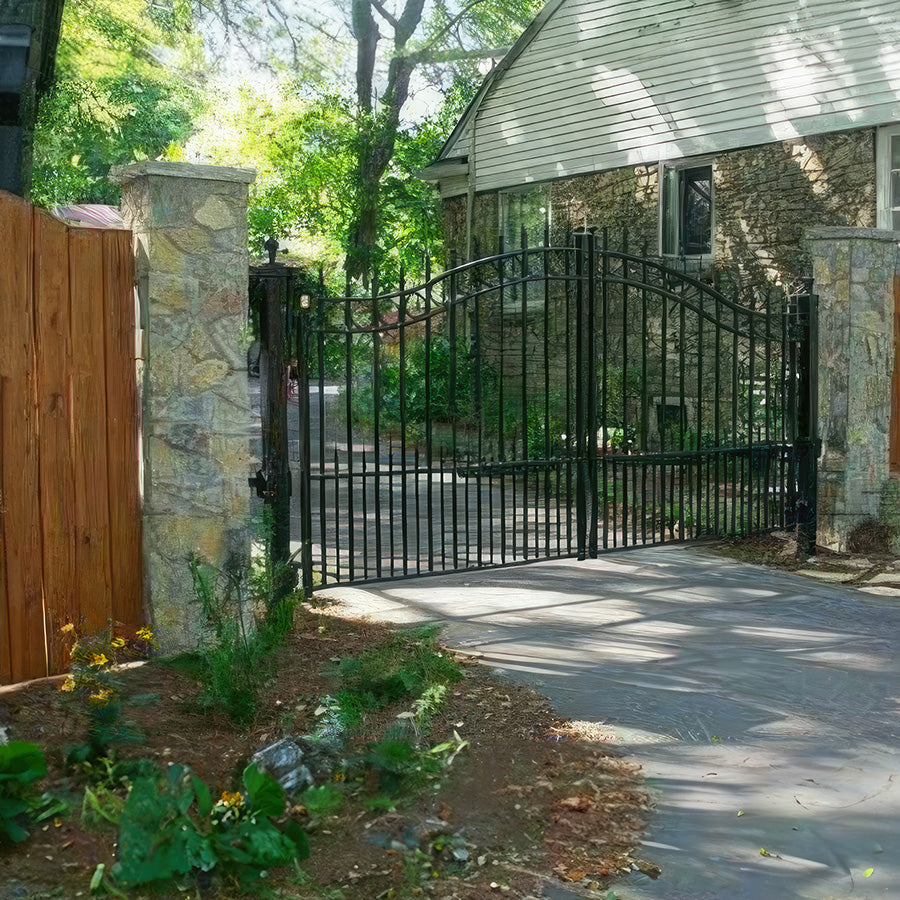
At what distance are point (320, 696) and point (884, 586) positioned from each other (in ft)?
15.5

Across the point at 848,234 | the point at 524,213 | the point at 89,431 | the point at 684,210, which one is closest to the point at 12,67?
the point at 89,431

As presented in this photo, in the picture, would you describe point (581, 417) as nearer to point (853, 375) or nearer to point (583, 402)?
point (583, 402)

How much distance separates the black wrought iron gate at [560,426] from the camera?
7.30m

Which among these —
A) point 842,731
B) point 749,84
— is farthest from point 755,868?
point 749,84

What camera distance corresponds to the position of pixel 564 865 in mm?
3777

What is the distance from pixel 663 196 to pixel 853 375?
735 cm

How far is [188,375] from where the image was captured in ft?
19.0

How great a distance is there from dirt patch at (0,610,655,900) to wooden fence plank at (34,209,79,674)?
44 cm

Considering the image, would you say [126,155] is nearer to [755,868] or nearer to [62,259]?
[62,259]

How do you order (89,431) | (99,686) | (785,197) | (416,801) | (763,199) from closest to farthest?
(416,801) < (99,686) < (89,431) < (785,197) < (763,199)

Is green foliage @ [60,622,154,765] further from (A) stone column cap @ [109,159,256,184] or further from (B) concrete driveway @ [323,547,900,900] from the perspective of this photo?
(A) stone column cap @ [109,159,256,184]

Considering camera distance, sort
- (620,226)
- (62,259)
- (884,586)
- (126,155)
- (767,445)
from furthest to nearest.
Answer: (126,155) < (620,226) < (767,445) < (884,586) < (62,259)

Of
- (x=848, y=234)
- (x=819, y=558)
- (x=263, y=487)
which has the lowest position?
(x=819, y=558)

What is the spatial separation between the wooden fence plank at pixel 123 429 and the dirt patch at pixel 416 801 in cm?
43
